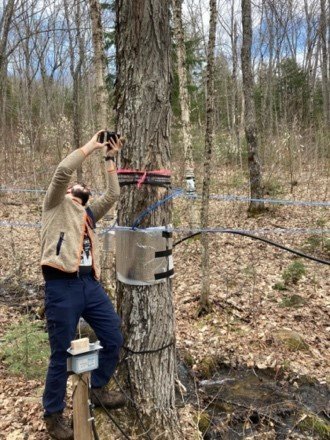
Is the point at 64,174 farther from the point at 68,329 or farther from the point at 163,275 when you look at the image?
the point at 68,329

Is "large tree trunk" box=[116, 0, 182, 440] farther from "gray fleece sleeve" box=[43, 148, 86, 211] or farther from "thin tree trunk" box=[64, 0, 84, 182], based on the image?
"thin tree trunk" box=[64, 0, 84, 182]

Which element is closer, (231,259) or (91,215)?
(91,215)

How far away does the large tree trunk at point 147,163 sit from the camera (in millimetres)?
2770

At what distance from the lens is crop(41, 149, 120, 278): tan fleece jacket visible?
2.88m

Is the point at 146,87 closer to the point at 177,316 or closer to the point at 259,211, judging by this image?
the point at 177,316

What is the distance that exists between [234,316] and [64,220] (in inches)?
159

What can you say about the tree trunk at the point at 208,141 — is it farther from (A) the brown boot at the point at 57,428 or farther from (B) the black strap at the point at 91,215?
(A) the brown boot at the point at 57,428

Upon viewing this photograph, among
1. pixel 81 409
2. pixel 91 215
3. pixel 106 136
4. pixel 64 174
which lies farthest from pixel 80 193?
pixel 81 409

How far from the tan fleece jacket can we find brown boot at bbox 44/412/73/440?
3.59 ft

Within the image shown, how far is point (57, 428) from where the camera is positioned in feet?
9.62

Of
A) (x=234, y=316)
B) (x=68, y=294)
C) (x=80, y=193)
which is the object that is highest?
(x=80, y=193)

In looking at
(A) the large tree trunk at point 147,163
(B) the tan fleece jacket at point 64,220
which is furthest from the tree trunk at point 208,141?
(B) the tan fleece jacket at point 64,220

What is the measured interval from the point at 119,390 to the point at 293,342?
3288 mm

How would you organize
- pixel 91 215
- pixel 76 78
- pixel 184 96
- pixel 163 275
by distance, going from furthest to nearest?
1. pixel 76 78
2. pixel 184 96
3. pixel 91 215
4. pixel 163 275
